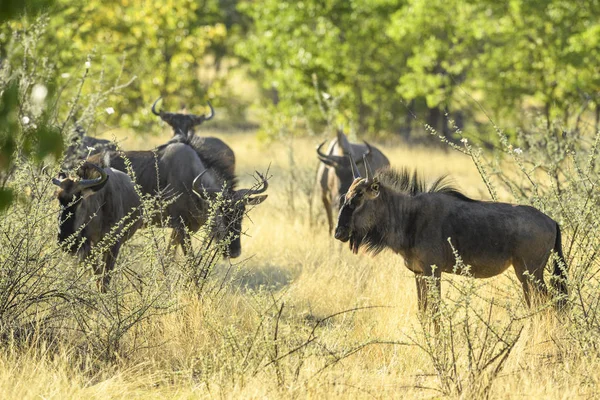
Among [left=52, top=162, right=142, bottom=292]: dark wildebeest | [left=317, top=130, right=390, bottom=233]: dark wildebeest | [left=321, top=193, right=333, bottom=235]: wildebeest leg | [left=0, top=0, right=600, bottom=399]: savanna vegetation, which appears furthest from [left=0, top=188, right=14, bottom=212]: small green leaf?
[left=321, top=193, right=333, bottom=235]: wildebeest leg

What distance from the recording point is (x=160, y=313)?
5.48 metres

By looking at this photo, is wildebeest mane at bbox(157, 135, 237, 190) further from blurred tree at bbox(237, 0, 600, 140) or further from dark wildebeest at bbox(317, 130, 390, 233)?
blurred tree at bbox(237, 0, 600, 140)

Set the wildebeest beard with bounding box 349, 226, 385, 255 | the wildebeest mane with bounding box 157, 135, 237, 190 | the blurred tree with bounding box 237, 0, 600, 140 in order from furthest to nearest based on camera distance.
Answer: the blurred tree with bounding box 237, 0, 600, 140 < the wildebeest mane with bounding box 157, 135, 237, 190 < the wildebeest beard with bounding box 349, 226, 385, 255

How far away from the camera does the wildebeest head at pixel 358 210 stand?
5932 mm

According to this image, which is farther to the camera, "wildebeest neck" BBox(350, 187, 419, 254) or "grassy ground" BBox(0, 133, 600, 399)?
"wildebeest neck" BBox(350, 187, 419, 254)

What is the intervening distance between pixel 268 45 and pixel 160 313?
58.1 ft

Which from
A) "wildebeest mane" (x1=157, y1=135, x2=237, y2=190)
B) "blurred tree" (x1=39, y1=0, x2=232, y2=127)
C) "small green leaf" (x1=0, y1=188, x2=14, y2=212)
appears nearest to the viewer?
"small green leaf" (x1=0, y1=188, x2=14, y2=212)

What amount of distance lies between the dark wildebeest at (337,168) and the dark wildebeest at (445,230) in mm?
3495

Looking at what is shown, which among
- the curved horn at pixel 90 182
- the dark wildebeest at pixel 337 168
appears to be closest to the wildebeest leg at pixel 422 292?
the curved horn at pixel 90 182

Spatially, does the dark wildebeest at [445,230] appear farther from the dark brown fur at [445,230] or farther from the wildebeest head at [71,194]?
the wildebeest head at [71,194]

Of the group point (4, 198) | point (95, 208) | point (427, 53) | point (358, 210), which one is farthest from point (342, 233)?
point (427, 53)

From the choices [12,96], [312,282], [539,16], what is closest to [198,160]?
[312,282]

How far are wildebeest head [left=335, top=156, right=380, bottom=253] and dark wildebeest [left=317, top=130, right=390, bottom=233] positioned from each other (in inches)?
138

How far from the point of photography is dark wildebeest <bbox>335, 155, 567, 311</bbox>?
5.75 meters
